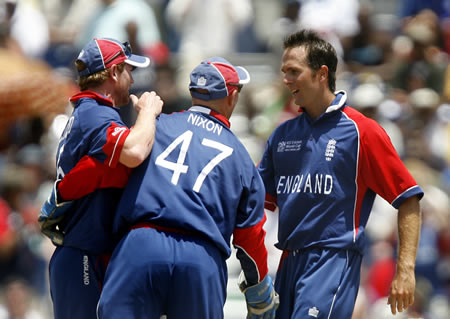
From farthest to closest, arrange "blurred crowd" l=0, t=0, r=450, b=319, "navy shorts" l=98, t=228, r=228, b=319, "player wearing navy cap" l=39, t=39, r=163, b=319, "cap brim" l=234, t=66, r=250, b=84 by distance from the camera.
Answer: "blurred crowd" l=0, t=0, r=450, b=319
"cap brim" l=234, t=66, r=250, b=84
"player wearing navy cap" l=39, t=39, r=163, b=319
"navy shorts" l=98, t=228, r=228, b=319

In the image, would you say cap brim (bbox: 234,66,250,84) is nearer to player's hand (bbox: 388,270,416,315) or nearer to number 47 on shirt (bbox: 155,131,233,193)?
number 47 on shirt (bbox: 155,131,233,193)

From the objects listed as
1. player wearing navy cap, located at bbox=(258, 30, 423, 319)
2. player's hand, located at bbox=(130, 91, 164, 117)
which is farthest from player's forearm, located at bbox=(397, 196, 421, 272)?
player's hand, located at bbox=(130, 91, 164, 117)

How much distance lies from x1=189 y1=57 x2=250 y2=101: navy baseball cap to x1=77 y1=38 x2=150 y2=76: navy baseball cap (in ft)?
1.15

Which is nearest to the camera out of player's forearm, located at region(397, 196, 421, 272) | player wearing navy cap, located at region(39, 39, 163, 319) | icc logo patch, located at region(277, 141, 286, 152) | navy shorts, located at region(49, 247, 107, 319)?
player wearing navy cap, located at region(39, 39, 163, 319)

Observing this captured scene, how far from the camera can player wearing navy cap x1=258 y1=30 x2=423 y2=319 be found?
5574mm

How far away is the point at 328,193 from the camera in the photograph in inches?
222

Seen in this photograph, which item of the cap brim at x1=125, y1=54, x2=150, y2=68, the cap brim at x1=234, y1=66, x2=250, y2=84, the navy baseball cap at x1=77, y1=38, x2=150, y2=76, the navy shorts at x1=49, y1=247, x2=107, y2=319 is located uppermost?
the navy baseball cap at x1=77, y1=38, x2=150, y2=76

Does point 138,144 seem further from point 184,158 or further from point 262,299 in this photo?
point 262,299

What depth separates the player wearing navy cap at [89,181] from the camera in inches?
203

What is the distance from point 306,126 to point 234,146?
69 cm

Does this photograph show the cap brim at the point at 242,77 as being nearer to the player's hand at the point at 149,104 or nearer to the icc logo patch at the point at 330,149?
the player's hand at the point at 149,104

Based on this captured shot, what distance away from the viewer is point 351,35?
11664mm

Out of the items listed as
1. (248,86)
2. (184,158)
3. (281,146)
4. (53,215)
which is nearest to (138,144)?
(184,158)

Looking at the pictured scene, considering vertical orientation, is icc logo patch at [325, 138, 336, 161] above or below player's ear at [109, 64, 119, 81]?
below
